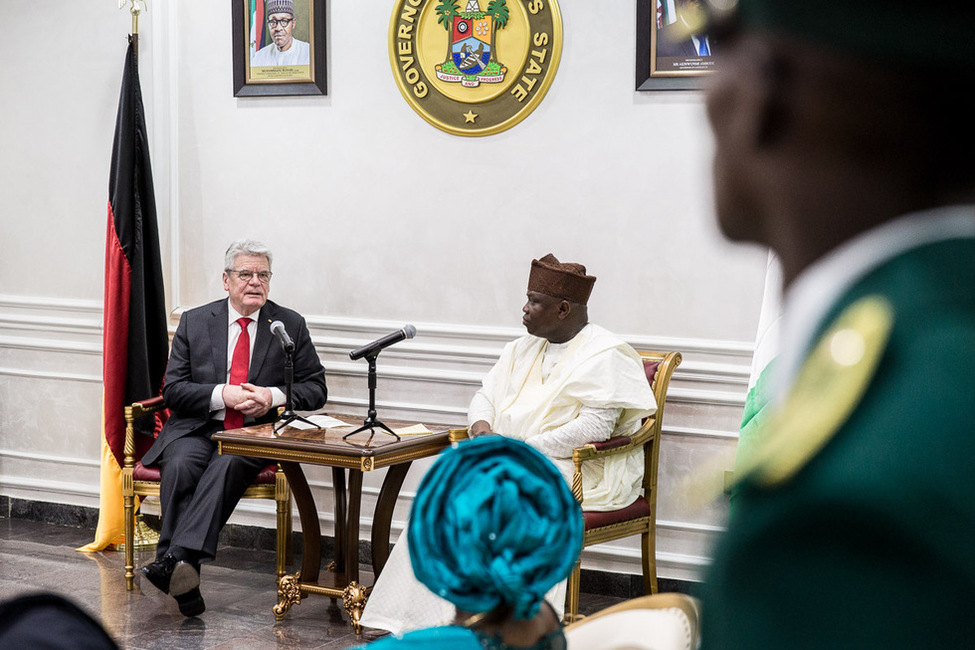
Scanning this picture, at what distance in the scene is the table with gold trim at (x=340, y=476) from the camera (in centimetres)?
443

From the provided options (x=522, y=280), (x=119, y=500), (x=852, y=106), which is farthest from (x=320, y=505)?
(x=852, y=106)

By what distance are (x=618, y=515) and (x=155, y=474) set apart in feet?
7.03

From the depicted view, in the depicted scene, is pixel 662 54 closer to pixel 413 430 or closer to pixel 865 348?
pixel 413 430

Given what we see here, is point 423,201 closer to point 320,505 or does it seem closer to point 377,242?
point 377,242

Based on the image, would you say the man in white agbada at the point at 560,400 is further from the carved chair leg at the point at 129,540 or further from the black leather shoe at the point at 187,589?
the carved chair leg at the point at 129,540

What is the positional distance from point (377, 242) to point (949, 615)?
5215mm

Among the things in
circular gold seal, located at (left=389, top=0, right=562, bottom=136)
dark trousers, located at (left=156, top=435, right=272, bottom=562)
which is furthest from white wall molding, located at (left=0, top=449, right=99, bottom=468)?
circular gold seal, located at (left=389, top=0, right=562, bottom=136)

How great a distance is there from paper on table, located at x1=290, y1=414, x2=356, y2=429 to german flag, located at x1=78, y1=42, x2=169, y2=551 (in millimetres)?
1075

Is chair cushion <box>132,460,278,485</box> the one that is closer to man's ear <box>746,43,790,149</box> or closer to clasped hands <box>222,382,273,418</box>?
clasped hands <box>222,382,273,418</box>

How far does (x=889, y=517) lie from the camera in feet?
1.22

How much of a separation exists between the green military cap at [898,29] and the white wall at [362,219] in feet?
13.6

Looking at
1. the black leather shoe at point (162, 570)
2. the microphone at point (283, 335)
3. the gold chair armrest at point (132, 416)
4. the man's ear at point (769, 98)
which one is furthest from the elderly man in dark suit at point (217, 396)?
the man's ear at point (769, 98)

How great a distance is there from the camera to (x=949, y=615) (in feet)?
1.22

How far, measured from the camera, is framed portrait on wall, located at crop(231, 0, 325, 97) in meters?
5.54
